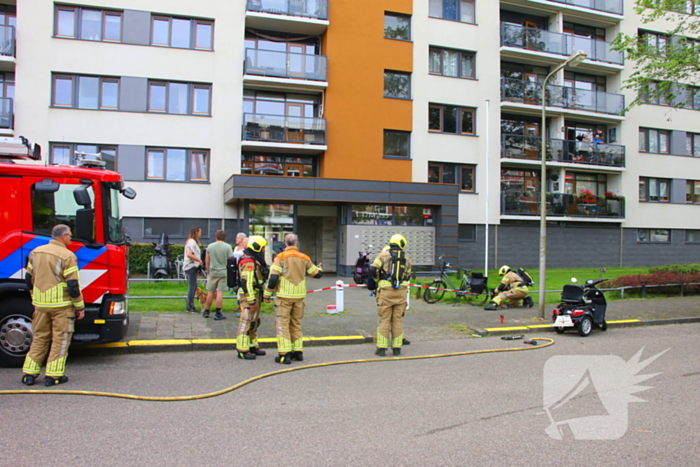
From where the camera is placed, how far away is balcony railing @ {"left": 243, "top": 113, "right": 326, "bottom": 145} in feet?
71.2

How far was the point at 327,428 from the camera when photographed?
4.70m

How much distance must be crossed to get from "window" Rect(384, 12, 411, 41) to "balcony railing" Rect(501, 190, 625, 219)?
866 cm

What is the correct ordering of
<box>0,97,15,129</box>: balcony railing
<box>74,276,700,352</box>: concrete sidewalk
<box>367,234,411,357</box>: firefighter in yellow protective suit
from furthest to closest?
<box>0,97,15,129</box>: balcony railing < <box>74,276,700,352</box>: concrete sidewalk < <box>367,234,411,357</box>: firefighter in yellow protective suit

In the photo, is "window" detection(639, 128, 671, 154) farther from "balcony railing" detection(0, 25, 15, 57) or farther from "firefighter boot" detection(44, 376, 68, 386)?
→ "firefighter boot" detection(44, 376, 68, 386)

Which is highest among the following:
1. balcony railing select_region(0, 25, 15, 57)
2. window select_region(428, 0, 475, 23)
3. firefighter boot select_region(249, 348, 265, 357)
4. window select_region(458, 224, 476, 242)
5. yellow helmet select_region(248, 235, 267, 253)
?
window select_region(428, 0, 475, 23)

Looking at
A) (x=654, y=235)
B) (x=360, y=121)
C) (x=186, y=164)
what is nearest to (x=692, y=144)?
(x=654, y=235)

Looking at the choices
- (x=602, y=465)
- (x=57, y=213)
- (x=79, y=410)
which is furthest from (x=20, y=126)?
(x=602, y=465)

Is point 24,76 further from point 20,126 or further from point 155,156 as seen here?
point 155,156

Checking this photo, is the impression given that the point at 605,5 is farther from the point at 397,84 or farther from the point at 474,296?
the point at 474,296

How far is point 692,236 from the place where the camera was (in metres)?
29.5

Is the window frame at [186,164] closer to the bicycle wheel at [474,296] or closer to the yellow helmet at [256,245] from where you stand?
the bicycle wheel at [474,296]

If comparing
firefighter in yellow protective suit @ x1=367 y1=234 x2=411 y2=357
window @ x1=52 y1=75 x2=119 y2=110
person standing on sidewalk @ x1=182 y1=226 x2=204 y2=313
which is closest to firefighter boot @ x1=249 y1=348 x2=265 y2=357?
firefighter in yellow protective suit @ x1=367 y1=234 x2=411 y2=357

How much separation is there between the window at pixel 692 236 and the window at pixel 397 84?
18064 mm

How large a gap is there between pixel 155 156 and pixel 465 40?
15120 mm
